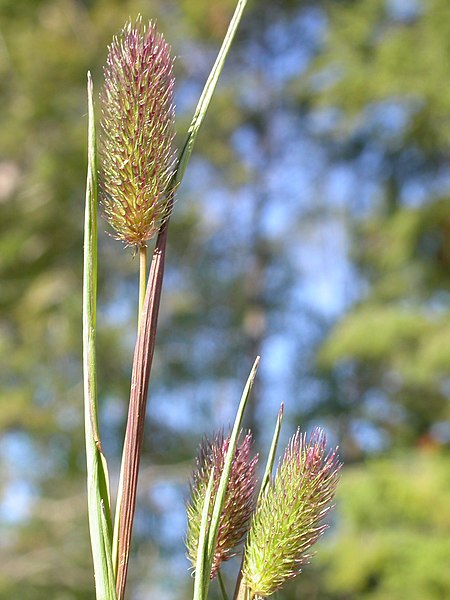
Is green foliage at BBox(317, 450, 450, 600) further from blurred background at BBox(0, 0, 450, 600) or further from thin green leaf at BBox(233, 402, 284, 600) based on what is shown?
thin green leaf at BBox(233, 402, 284, 600)

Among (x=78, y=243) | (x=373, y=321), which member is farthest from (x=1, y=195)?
(x=373, y=321)

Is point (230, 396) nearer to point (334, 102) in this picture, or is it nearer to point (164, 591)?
point (164, 591)

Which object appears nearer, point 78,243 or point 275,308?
point 78,243

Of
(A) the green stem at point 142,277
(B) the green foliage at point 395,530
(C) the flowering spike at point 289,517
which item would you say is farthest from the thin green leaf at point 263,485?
(B) the green foliage at point 395,530

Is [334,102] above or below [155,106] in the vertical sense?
above

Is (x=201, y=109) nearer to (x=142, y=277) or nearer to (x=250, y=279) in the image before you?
(x=142, y=277)

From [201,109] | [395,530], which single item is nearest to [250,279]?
[395,530]
